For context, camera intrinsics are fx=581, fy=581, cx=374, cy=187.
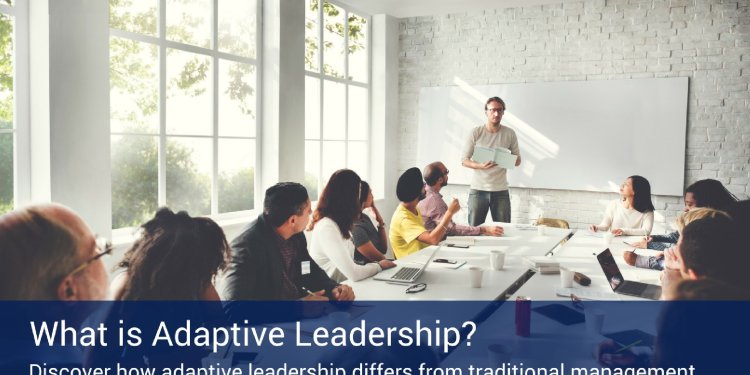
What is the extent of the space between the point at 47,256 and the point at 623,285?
269 centimetres

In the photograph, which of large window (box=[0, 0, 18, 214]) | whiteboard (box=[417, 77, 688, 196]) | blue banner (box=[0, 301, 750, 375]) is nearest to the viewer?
blue banner (box=[0, 301, 750, 375])

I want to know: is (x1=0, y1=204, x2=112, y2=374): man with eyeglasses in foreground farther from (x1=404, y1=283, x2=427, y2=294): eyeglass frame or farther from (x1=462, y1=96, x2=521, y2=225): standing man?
(x1=462, y1=96, x2=521, y2=225): standing man

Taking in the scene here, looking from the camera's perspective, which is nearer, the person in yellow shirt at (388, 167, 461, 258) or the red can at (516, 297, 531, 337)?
the red can at (516, 297, 531, 337)


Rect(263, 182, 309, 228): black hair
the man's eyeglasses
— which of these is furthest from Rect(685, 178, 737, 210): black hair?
the man's eyeglasses

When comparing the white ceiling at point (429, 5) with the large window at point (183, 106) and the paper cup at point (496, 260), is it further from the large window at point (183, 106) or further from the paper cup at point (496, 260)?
the paper cup at point (496, 260)

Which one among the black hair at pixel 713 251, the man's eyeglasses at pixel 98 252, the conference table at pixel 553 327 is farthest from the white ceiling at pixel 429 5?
the man's eyeglasses at pixel 98 252

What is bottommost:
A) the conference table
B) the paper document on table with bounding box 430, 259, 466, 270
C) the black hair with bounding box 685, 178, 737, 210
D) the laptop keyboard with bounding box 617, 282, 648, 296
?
the conference table

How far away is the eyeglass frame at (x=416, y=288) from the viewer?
2.81 m

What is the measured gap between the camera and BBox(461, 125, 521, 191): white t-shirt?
6406 mm

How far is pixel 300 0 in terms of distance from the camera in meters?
5.71

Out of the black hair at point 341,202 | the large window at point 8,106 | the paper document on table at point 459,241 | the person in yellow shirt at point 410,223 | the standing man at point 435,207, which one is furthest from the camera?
the standing man at point 435,207

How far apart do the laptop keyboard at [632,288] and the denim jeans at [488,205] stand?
344 cm

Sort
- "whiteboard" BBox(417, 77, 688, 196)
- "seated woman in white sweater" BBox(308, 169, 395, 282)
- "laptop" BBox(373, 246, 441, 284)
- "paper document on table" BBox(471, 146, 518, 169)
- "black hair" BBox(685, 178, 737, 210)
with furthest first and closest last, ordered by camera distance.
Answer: "paper document on table" BBox(471, 146, 518, 169) → "whiteboard" BBox(417, 77, 688, 196) → "black hair" BBox(685, 178, 737, 210) → "seated woman in white sweater" BBox(308, 169, 395, 282) → "laptop" BBox(373, 246, 441, 284)

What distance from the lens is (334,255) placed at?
10.1ft
